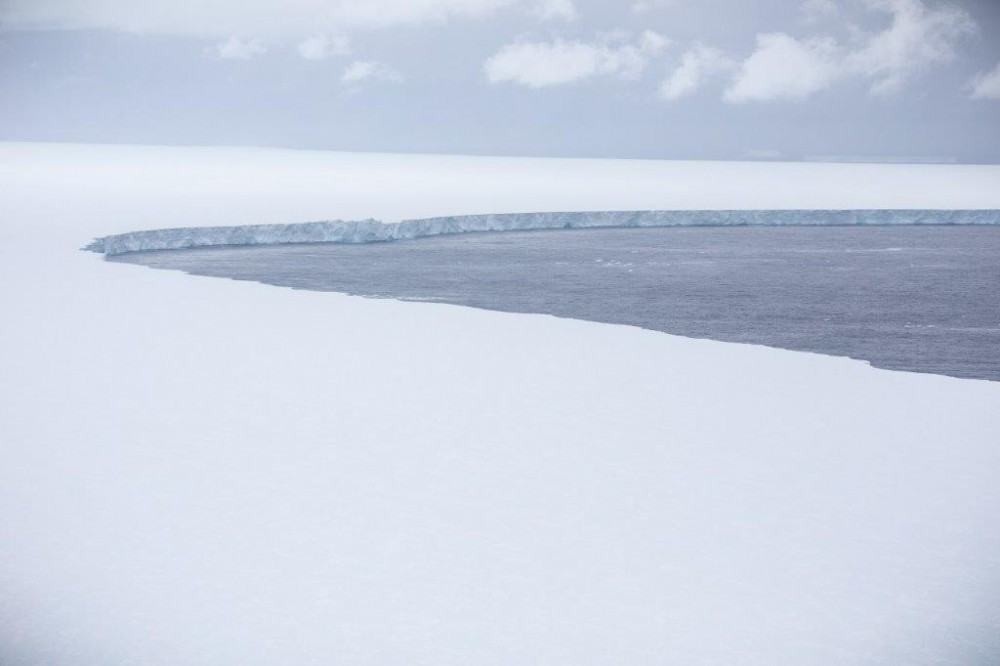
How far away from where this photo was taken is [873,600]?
4648 millimetres

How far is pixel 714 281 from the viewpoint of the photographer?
17.1 metres

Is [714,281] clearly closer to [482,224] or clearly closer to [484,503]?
[484,503]

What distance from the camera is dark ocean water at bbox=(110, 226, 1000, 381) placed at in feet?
38.4

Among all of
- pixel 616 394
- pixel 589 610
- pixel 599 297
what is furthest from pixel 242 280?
pixel 589 610

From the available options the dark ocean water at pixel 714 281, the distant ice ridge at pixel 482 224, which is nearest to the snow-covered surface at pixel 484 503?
the dark ocean water at pixel 714 281

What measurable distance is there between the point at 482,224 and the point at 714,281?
13400 mm

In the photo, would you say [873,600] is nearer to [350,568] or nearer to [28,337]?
[350,568]

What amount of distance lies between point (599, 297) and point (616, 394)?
6459 mm

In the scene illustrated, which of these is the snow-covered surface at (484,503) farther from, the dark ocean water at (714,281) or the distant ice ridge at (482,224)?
the distant ice ridge at (482,224)

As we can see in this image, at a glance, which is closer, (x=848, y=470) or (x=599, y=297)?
(x=848, y=470)

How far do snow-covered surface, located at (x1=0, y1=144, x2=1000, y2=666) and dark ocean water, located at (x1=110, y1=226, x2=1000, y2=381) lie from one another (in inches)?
57.7

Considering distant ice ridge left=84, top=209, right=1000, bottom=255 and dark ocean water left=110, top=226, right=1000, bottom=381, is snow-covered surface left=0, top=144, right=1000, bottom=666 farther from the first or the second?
distant ice ridge left=84, top=209, right=1000, bottom=255

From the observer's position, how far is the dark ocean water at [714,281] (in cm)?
1171

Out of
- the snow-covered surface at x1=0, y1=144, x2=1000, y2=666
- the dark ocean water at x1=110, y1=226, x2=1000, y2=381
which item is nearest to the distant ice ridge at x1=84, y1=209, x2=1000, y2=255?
the dark ocean water at x1=110, y1=226, x2=1000, y2=381
